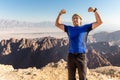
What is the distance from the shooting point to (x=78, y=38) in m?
6.68

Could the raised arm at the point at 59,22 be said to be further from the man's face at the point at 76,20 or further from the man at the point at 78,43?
the man's face at the point at 76,20

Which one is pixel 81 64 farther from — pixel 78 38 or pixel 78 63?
pixel 78 38

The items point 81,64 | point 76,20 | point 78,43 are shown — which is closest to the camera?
point 78,43

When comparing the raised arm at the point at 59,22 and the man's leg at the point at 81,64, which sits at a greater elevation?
the raised arm at the point at 59,22

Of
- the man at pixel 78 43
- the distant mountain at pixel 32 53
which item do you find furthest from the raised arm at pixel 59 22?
the distant mountain at pixel 32 53

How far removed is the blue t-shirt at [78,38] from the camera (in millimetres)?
6668

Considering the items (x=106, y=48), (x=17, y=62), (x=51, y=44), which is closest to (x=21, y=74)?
(x=17, y=62)

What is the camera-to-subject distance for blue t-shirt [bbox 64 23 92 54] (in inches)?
263

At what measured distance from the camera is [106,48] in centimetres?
17275

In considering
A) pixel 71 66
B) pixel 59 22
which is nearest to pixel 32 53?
pixel 59 22

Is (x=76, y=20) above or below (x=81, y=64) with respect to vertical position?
above

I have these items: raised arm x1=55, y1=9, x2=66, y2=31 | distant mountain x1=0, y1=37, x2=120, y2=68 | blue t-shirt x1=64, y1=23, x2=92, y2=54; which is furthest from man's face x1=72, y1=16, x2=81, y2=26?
distant mountain x1=0, y1=37, x2=120, y2=68

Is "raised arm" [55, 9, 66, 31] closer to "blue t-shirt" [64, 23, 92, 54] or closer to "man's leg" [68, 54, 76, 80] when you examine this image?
"blue t-shirt" [64, 23, 92, 54]

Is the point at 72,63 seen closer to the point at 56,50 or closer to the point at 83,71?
the point at 83,71
